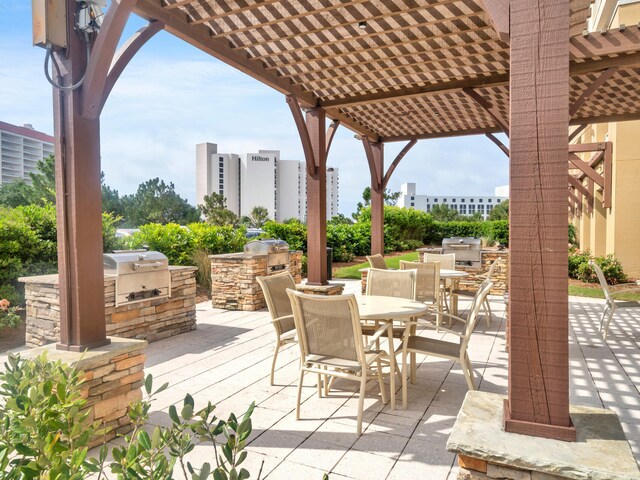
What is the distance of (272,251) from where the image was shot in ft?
22.9

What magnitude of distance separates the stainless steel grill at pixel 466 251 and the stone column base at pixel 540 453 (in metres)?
6.81

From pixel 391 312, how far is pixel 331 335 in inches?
23.4

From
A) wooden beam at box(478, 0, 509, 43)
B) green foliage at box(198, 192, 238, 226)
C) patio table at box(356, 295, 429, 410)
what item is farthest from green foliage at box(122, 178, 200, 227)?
wooden beam at box(478, 0, 509, 43)

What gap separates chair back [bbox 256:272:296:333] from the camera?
3.55 m

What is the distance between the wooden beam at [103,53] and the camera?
255 centimetres

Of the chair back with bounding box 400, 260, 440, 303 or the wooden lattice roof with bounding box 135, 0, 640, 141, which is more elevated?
the wooden lattice roof with bounding box 135, 0, 640, 141

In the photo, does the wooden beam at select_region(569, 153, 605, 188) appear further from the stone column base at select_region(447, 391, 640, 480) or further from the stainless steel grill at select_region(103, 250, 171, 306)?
the stone column base at select_region(447, 391, 640, 480)

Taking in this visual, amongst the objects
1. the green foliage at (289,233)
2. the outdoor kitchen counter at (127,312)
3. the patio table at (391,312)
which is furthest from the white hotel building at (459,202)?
the patio table at (391,312)

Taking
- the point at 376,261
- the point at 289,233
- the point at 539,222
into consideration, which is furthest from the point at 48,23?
the point at 289,233

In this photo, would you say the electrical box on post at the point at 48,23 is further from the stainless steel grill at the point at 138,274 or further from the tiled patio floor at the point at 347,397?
the tiled patio floor at the point at 347,397

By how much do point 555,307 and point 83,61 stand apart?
2.84 meters

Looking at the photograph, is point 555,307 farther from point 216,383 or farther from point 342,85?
point 342,85

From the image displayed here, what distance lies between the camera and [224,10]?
3.65 metres

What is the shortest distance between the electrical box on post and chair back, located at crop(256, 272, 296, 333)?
2091mm
